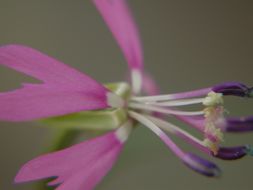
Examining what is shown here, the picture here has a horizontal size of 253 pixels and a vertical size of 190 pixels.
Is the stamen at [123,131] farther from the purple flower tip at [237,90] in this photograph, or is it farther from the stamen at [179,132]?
the purple flower tip at [237,90]

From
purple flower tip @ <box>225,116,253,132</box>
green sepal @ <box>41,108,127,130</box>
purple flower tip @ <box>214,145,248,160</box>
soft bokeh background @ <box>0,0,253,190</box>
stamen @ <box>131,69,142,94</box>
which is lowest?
purple flower tip @ <box>214,145,248,160</box>

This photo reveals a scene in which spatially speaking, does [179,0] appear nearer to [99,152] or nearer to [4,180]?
[4,180]

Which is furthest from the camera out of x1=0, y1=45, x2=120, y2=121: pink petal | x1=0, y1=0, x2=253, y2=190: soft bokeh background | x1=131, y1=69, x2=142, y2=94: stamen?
x1=0, y1=0, x2=253, y2=190: soft bokeh background

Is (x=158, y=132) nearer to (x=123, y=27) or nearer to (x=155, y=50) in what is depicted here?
(x=123, y=27)

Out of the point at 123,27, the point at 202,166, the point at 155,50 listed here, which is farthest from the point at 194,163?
the point at 155,50

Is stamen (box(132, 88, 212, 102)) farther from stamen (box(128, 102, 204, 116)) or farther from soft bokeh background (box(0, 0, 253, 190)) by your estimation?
soft bokeh background (box(0, 0, 253, 190))

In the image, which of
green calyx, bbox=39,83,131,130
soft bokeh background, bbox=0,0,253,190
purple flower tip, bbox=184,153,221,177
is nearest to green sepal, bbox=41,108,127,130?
green calyx, bbox=39,83,131,130
